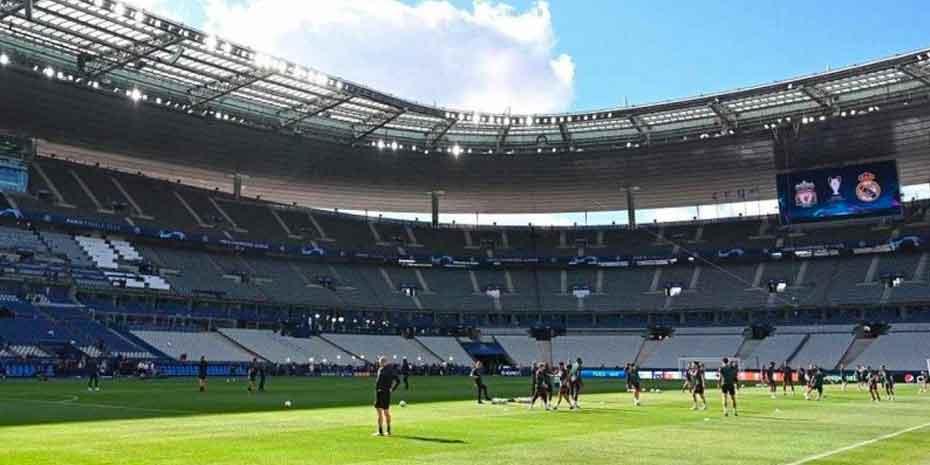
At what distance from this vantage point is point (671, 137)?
7069cm

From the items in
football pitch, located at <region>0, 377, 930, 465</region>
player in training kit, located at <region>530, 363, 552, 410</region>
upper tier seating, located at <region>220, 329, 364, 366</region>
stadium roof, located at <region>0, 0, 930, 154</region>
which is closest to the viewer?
football pitch, located at <region>0, 377, 930, 465</region>

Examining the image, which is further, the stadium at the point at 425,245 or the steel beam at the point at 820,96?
the steel beam at the point at 820,96

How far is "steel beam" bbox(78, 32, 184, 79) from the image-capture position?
162ft

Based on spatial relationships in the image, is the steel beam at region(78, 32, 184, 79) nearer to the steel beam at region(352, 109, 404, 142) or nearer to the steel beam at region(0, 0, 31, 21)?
the steel beam at region(0, 0, 31, 21)

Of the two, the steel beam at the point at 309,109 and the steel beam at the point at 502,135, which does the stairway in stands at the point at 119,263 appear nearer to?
the steel beam at the point at 309,109

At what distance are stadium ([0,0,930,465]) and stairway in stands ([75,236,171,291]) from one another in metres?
0.39

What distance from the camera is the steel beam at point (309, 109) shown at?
62.2m

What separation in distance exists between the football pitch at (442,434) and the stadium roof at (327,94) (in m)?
26.1

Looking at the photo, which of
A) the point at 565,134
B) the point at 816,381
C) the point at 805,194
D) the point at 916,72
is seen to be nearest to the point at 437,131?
the point at 565,134

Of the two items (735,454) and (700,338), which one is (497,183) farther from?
(735,454)

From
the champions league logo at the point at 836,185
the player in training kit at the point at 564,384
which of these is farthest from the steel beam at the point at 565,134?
the player in training kit at the point at 564,384

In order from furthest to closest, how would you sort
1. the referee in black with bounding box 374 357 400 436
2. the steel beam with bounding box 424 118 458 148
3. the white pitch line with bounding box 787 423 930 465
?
the steel beam with bounding box 424 118 458 148 → the referee in black with bounding box 374 357 400 436 → the white pitch line with bounding box 787 423 930 465

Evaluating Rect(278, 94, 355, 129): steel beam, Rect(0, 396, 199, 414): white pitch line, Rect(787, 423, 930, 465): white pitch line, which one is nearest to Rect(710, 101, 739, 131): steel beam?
Rect(278, 94, 355, 129): steel beam

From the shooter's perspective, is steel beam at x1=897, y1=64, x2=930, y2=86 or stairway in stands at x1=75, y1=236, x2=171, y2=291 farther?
stairway in stands at x1=75, y1=236, x2=171, y2=291
